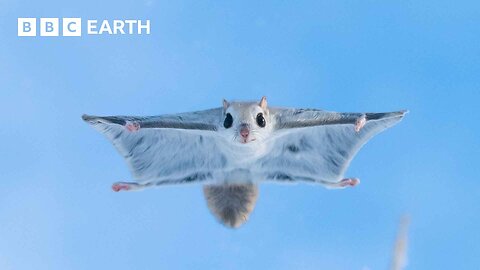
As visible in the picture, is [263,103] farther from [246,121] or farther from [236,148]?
[236,148]

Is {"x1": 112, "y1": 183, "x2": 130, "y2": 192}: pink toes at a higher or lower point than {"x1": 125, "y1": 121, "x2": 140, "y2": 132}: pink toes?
lower

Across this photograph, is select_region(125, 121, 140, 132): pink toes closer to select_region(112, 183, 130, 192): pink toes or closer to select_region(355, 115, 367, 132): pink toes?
select_region(112, 183, 130, 192): pink toes

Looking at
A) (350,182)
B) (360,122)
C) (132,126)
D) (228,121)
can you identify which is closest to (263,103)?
(228,121)

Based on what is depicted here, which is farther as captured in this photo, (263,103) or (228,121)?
(263,103)

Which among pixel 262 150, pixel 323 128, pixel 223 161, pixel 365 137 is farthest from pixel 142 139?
pixel 365 137

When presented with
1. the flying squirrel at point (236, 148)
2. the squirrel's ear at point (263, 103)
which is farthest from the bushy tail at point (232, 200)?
the squirrel's ear at point (263, 103)

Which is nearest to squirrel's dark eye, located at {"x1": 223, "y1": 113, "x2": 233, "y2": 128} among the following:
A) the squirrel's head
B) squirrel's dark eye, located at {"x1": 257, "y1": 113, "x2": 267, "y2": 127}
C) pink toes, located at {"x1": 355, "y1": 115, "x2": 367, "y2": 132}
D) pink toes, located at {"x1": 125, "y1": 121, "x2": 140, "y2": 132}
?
the squirrel's head

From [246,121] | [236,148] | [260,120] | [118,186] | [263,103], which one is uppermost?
[263,103]

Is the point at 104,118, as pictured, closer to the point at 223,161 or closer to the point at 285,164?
the point at 223,161

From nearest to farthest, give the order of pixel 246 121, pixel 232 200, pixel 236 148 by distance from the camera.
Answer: pixel 246 121 → pixel 236 148 → pixel 232 200
